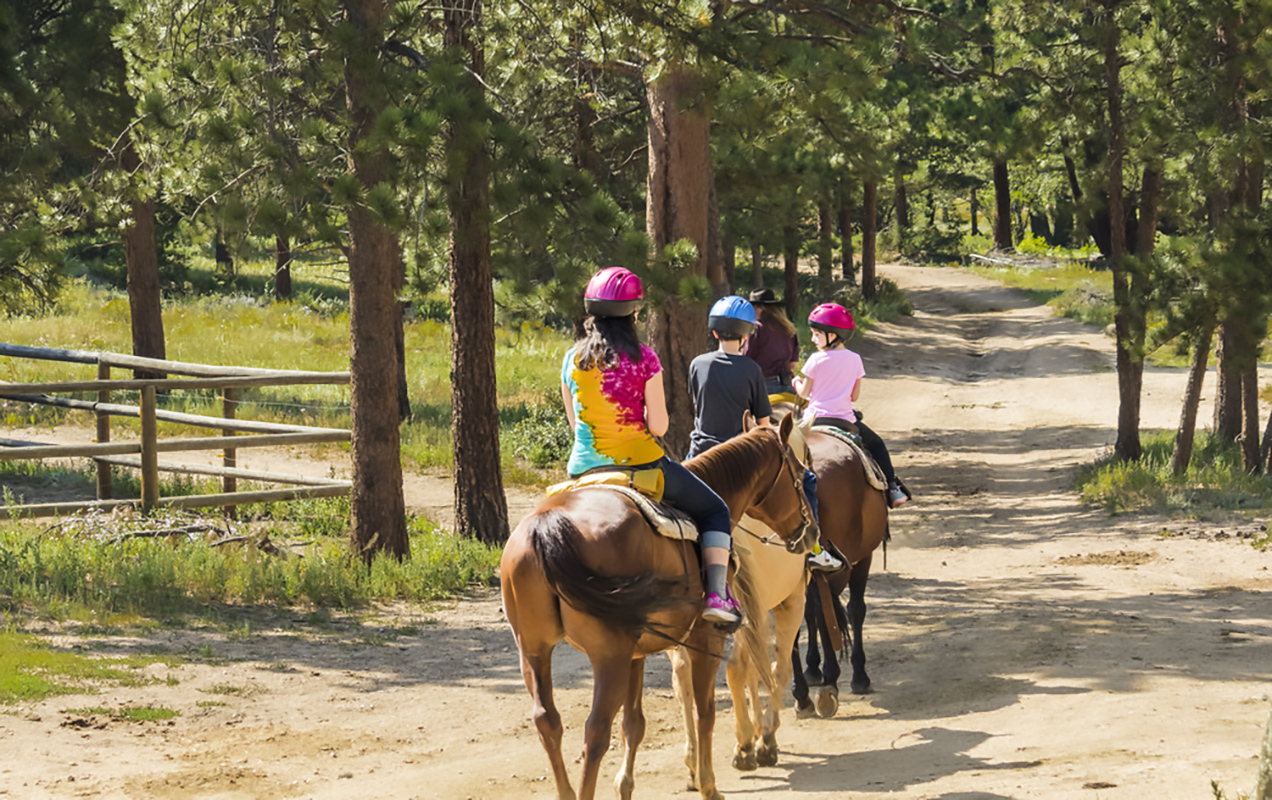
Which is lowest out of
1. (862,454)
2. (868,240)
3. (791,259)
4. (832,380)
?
(862,454)

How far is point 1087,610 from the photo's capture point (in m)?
9.96

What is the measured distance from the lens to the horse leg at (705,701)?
568 centimetres

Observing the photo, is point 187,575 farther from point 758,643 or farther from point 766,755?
point 758,643

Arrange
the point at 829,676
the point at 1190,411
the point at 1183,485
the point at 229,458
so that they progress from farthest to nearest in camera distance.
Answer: the point at 1190,411 → the point at 1183,485 → the point at 229,458 → the point at 829,676

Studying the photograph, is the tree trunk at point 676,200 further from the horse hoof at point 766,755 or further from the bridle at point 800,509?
the horse hoof at point 766,755

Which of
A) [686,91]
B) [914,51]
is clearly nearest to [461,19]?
[686,91]

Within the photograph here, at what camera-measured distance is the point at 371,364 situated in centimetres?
1074

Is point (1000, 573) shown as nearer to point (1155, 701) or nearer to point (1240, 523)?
point (1240, 523)

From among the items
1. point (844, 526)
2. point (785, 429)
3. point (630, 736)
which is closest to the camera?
point (630, 736)

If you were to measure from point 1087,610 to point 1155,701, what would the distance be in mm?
3026

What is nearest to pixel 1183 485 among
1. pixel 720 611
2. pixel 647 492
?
pixel 720 611

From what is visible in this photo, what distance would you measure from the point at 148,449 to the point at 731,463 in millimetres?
7547

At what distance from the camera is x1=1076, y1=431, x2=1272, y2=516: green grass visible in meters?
14.1

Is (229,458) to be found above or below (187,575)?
above
